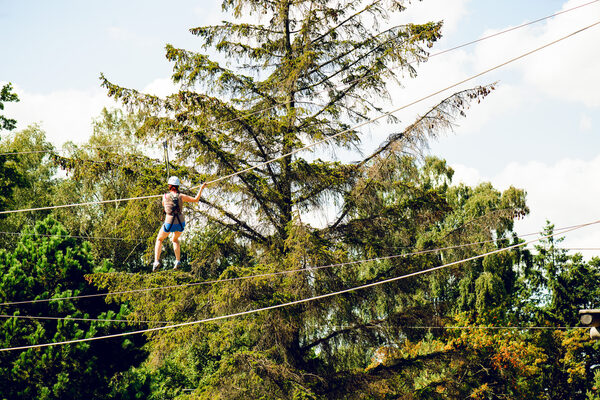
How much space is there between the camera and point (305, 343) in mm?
13695

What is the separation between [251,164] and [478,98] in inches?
189

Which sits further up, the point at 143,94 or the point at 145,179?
the point at 143,94

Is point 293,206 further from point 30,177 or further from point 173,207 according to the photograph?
point 30,177

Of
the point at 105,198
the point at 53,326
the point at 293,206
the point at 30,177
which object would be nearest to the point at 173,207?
the point at 293,206

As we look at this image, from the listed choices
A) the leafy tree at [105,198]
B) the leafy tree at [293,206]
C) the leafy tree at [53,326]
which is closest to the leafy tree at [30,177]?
the leafy tree at [105,198]

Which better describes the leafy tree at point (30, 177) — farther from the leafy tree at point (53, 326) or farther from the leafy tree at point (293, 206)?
the leafy tree at point (293, 206)

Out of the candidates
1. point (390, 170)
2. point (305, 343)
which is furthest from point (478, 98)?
point (305, 343)

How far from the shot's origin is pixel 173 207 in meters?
8.74

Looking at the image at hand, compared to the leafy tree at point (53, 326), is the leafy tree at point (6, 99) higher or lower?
higher

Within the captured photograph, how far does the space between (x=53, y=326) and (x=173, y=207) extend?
8.85 meters

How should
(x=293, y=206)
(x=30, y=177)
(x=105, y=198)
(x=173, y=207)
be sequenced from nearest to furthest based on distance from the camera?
(x=173, y=207)
(x=293, y=206)
(x=105, y=198)
(x=30, y=177)

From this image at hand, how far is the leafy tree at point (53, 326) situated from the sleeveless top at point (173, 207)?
7.32 metres

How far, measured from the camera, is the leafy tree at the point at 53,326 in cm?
1505

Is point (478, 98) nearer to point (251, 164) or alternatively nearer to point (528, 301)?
point (251, 164)
